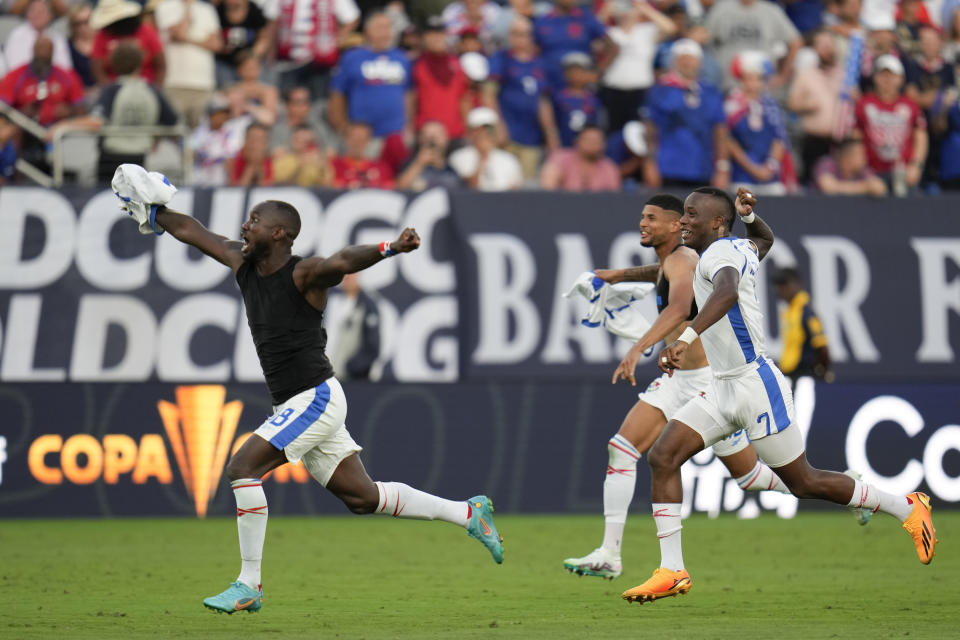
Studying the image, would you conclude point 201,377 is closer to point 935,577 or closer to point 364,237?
point 364,237

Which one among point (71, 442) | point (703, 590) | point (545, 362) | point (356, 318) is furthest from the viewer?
point (545, 362)

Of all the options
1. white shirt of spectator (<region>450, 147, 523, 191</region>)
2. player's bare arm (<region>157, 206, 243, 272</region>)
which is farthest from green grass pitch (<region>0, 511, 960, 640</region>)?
white shirt of spectator (<region>450, 147, 523, 191</region>)

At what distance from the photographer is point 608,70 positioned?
19438mm

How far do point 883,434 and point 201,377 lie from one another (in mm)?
7457

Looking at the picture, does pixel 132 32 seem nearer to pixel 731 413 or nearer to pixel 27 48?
pixel 27 48

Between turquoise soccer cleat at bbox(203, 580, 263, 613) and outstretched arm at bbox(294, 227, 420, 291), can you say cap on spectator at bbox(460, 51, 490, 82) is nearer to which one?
outstretched arm at bbox(294, 227, 420, 291)

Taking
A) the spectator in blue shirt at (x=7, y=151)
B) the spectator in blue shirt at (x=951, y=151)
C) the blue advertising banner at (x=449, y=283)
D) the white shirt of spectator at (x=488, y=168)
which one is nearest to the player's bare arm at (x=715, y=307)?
the blue advertising banner at (x=449, y=283)

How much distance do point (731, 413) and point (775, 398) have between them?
0.28 meters

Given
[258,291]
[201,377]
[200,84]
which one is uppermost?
[200,84]

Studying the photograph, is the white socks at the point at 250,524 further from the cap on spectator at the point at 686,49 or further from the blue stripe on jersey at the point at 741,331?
the cap on spectator at the point at 686,49

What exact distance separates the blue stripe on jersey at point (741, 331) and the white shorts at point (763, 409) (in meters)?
0.10

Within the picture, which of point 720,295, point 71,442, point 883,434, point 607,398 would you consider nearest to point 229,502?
point 71,442

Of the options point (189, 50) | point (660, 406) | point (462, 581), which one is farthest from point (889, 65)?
point (462, 581)

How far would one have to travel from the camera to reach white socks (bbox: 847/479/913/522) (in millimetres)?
9398
